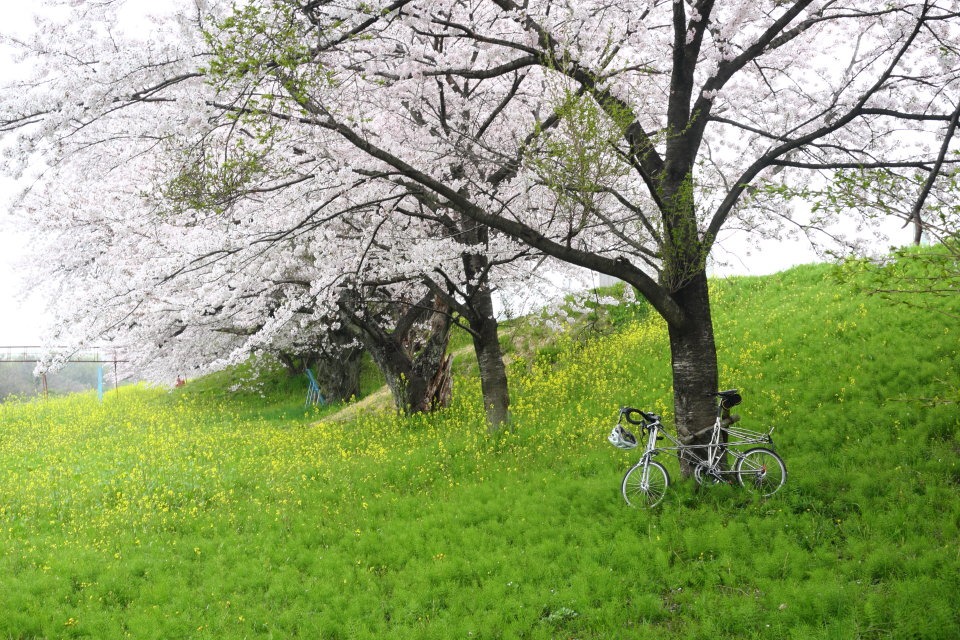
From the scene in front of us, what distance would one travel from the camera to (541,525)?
9.30m

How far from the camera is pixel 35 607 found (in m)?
8.46

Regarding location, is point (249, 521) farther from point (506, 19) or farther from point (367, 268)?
point (506, 19)

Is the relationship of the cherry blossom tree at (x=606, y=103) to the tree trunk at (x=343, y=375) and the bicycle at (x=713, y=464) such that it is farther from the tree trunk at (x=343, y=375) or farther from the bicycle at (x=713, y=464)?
the tree trunk at (x=343, y=375)

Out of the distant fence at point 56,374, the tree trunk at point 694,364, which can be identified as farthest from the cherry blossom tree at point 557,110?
the distant fence at point 56,374

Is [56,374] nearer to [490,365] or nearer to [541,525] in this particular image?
[490,365]

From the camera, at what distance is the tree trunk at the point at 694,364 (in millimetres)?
9531

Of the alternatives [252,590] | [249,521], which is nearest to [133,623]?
[252,590]

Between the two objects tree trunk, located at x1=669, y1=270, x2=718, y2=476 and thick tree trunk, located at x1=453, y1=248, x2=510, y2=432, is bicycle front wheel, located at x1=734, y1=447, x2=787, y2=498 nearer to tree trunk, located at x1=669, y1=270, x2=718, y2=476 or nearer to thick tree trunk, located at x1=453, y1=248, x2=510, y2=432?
tree trunk, located at x1=669, y1=270, x2=718, y2=476

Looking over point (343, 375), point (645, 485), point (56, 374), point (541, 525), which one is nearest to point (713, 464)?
point (645, 485)

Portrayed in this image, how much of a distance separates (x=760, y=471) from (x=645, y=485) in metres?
1.52

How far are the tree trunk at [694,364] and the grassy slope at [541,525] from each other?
93cm

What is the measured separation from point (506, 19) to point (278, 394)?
19.2 m

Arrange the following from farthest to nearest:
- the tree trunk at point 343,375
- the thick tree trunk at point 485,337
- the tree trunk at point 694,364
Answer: the tree trunk at point 343,375, the thick tree trunk at point 485,337, the tree trunk at point 694,364

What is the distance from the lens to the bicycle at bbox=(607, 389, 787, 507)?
8.99 metres
